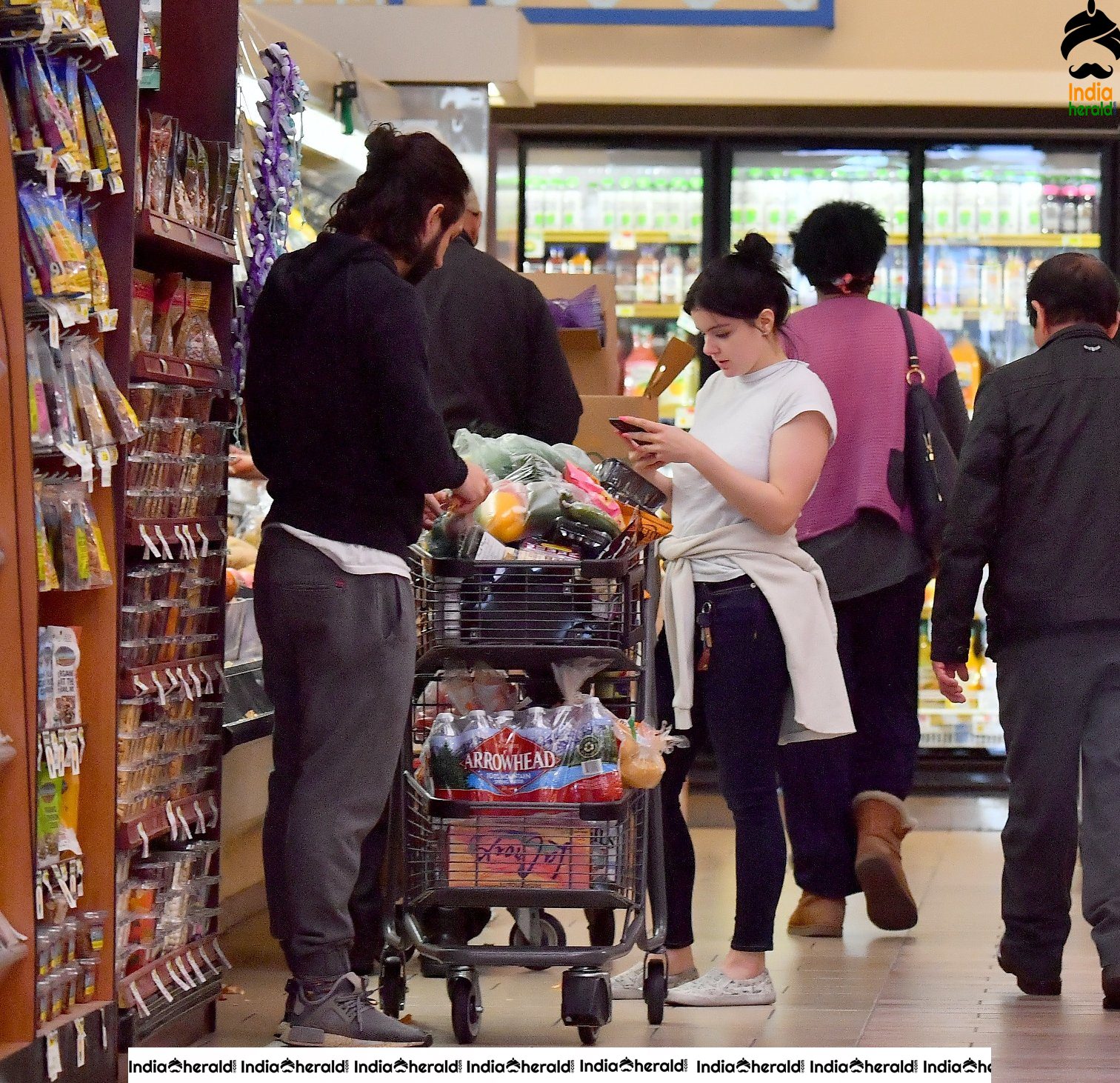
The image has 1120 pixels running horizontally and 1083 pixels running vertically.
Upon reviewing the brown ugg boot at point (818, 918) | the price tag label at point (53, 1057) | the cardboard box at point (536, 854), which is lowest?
the brown ugg boot at point (818, 918)

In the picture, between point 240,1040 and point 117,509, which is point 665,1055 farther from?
point 117,509

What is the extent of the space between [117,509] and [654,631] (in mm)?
1150

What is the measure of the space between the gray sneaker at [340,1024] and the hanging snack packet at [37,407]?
1.07m

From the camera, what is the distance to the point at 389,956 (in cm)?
335

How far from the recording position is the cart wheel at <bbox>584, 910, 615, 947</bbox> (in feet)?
12.1

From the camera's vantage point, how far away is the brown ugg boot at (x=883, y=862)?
14.5 feet

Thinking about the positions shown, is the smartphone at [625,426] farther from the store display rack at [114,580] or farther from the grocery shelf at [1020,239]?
the grocery shelf at [1020,239]

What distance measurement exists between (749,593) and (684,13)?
13.6ft

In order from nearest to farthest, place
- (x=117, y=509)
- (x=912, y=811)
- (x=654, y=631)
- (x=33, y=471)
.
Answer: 1. (x=33, y=471)
2. (x=117, y=509)
3. (x=654, y=631)
4. (x=912, y=811)

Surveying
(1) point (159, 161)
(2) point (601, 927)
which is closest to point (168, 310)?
(1) point (159, 161)

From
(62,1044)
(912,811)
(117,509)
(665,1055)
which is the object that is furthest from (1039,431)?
(912,811)

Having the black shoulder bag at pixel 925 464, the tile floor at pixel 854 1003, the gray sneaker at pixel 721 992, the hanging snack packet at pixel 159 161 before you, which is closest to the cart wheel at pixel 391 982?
the tile floor at pixel 854 1003

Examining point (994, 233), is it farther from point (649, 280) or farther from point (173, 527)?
point (173, 527)

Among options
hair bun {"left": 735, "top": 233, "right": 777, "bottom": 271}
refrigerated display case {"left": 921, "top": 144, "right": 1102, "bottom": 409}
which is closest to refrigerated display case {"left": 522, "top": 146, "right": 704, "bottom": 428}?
refrigerated display case {"left": 921, "top": 144, "right": 1102, "bottom": 409}
